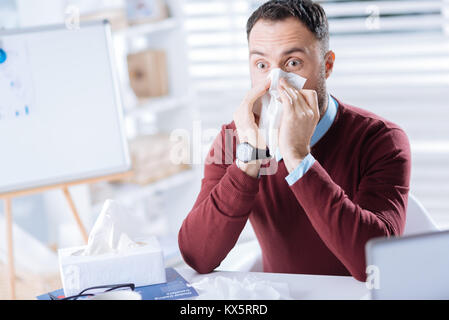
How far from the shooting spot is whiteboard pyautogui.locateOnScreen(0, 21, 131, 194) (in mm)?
1952

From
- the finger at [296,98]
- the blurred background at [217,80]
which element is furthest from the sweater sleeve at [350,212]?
the blurred background at [217,80]

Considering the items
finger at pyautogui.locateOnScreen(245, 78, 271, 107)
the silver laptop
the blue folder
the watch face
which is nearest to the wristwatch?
the watch face

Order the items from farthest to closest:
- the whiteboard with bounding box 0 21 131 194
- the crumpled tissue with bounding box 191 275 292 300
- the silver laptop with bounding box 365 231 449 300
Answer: the whiteboard with bounding box 0 21 131 194
the crumpled tissue with bounding box 191 275 292 300
the silver laptop with bounding box 365 231 449 300

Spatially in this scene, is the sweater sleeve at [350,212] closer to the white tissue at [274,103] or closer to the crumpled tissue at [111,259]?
the white tissue at [274,103]

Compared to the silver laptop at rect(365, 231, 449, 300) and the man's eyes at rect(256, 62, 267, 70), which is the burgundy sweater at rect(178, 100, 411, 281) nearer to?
the man's eyes at rect(256, 62, 267, 70)

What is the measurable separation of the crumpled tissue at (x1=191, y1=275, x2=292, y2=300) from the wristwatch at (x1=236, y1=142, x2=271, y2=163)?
0.93ft

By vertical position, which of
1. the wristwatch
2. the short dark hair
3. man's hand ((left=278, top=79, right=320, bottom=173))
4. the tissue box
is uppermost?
the short dark hair

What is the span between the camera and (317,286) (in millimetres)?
1316

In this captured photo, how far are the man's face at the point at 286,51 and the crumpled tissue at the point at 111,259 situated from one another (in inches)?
19.5

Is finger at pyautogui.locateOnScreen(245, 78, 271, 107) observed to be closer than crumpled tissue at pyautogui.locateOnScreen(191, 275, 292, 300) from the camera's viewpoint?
No

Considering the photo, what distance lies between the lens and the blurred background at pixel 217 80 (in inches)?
119

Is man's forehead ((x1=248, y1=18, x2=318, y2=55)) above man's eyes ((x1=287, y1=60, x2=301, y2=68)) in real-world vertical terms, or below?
above
